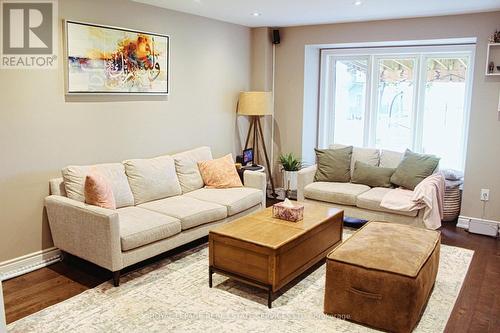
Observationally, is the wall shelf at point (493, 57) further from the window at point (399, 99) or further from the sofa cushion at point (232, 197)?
the sofa cushion at point (232, 197)

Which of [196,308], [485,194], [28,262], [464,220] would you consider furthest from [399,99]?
[28,262]

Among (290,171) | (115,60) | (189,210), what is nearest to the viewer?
(189,210)

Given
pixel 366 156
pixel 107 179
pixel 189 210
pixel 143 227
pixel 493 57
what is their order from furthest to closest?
pixel 366 156, pixel 493 57, pixel 189 210, pixel 107 179, pixel 143 227

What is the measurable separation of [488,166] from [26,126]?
182 inches

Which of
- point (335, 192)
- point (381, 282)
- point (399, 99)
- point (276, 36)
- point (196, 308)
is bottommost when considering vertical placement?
point (196, 308)

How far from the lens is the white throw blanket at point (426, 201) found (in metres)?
4.39

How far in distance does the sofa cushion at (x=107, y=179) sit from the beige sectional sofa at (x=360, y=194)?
2045 millimetres

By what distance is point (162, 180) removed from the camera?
447 centimetres

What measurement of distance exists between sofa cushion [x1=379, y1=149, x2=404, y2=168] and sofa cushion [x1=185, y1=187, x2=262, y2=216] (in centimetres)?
154

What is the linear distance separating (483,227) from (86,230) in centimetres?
410

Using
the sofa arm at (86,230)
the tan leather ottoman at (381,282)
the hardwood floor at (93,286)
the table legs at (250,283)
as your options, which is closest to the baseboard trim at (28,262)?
the hardwood floor at (93,286)

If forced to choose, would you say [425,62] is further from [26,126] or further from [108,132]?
[26,126]

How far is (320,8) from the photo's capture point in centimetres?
467

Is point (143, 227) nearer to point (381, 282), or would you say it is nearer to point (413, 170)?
point (381, 282)
